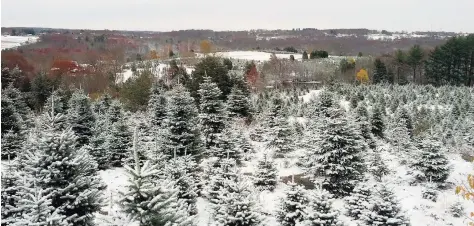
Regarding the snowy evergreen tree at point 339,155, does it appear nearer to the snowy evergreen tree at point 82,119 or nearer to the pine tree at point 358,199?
the pine tree at point 358,199

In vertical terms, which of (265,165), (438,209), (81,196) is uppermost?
(81,196)

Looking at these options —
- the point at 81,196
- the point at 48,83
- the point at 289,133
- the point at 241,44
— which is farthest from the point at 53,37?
the point at 81,196

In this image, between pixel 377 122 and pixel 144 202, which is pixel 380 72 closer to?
pixel 377 122

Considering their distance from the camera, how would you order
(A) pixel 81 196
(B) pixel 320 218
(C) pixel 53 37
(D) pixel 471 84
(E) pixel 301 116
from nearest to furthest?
(A) pixel 81 196 → (B) pixel 320 218 → (E) pixel 301 116 → (D) pixel 471 84 → (C) pixel 53 37

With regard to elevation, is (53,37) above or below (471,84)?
above

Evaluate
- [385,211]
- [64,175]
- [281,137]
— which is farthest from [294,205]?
[281,137]

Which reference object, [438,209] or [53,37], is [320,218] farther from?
[53,37]

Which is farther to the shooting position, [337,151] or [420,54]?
[420,54]

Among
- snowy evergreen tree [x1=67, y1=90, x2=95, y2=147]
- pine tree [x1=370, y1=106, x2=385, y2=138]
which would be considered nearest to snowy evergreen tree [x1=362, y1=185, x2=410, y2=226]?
pine tree [x1=370, y1=106, x2=385, y2=138]
